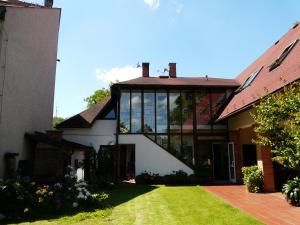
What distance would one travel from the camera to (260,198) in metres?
12.5

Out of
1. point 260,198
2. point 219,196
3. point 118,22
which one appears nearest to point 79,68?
point 118,22

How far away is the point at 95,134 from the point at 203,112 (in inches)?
285

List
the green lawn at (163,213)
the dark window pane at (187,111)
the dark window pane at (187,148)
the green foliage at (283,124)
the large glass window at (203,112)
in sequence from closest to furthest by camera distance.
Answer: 1. the green lawn at (163,213)
2. the green foliage at (283,124)
3. the dark window pane at (187,148)
4. the dark window pane at (187,111)
5. the large glass window at (203,112)

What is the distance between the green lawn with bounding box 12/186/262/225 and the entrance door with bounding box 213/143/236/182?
8050 mm

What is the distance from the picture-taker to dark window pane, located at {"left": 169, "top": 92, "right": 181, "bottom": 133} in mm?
20489

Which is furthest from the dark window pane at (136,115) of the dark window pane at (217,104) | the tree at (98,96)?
the tree at (98,96)

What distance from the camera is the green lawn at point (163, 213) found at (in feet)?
27.8

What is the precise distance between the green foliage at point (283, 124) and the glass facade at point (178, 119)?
10.0 m

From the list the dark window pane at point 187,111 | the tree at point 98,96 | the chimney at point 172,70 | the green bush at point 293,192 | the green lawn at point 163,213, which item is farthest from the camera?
the tree at point 98,96

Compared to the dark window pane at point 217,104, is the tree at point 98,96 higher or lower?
higher

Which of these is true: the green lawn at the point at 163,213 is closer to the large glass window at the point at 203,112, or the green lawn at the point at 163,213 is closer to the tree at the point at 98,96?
the large glass window at the point at 203,112

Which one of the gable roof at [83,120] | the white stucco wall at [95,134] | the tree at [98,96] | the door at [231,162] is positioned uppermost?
the tree at [98,96]

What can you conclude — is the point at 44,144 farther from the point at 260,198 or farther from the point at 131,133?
the point at 260,198

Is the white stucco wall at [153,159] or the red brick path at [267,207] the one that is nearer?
the red brick path at [267,207]
